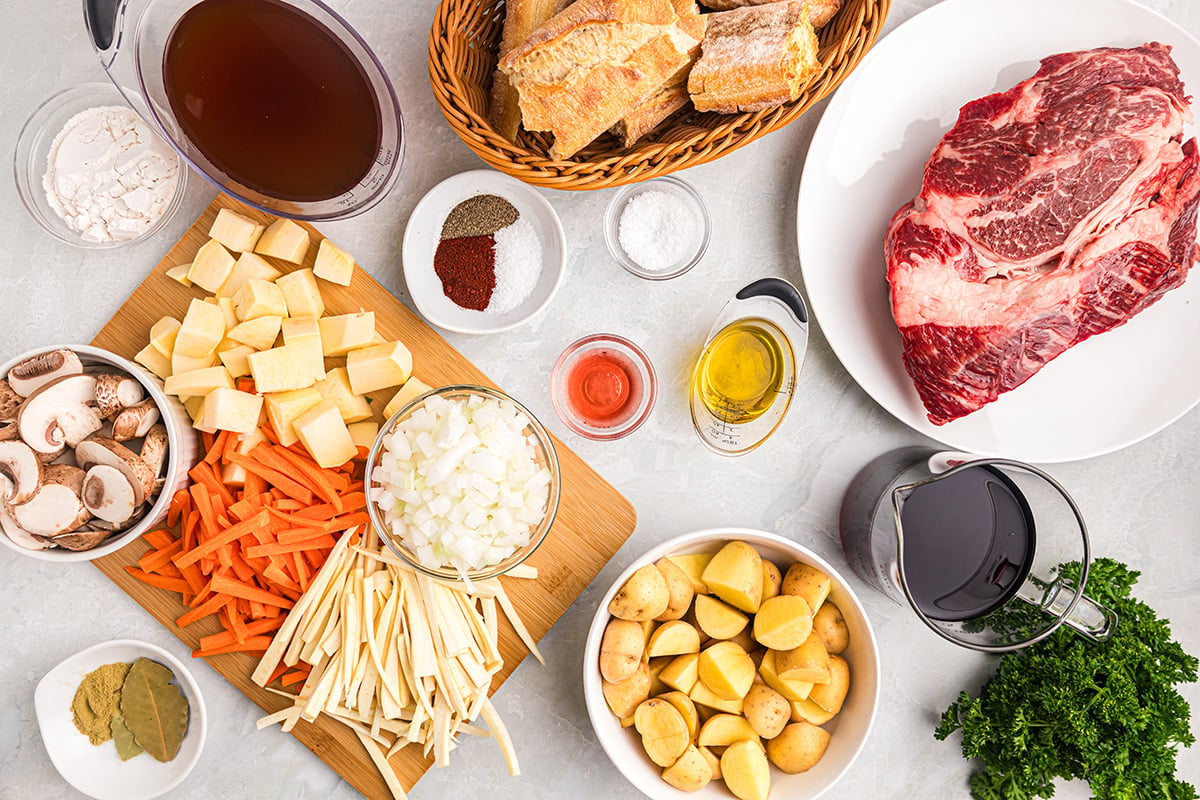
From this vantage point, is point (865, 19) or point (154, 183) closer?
point (865, 19)

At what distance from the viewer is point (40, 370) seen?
1.61 meters

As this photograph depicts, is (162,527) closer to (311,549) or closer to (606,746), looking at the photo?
(311,549)

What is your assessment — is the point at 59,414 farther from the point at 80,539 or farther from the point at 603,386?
the point at 603,386

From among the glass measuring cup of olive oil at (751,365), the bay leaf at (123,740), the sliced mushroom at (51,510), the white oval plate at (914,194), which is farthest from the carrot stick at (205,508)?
the white oval plate at (914,194)

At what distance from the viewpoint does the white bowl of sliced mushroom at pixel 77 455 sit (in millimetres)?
1570

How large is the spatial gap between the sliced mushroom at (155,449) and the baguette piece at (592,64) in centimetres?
109

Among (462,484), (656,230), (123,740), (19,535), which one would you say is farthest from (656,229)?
(123,740)

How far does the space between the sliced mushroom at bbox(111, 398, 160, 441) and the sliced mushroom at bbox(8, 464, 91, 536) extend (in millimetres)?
149

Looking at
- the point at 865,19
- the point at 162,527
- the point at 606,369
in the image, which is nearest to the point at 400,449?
the point at 606,369

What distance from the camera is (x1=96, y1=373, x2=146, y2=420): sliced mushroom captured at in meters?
1.60

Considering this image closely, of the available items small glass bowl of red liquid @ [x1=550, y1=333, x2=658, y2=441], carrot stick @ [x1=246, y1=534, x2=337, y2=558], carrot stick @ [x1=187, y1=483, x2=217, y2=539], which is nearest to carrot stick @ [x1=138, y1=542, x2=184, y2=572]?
carrot stick @ [x1=187, y1=483, x2=217, y2=539]

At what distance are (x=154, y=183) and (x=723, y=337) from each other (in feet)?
4.76

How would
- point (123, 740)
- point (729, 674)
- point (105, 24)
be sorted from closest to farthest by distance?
point (105, 24) < point (729, 674) < point (123, 740)

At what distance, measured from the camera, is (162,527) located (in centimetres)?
178
